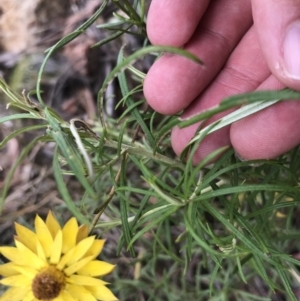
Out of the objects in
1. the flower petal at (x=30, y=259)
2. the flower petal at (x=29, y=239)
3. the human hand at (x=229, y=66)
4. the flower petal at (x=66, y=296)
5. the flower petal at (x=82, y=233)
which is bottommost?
the flower petal at (x=66, y=296)

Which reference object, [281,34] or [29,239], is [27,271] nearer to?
[29,239]

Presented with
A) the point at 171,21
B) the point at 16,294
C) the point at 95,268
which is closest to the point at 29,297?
the point at 16,294

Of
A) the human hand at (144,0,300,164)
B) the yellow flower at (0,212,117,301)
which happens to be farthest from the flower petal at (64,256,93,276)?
the human hand at (144,0,300,164)

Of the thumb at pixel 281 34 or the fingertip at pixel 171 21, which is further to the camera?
the fingertip at pixel 171 21

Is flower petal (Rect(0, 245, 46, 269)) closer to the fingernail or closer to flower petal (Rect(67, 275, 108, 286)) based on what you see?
flower petal (Rect(67, 275, 108, 286))

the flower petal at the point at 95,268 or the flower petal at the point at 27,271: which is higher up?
the flower petal at the point at 95,268

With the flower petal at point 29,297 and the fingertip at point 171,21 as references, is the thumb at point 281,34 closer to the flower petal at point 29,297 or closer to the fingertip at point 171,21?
the fingertip at point 171,21

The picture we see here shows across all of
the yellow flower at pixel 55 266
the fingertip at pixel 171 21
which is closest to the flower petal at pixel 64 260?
the yellow flower at pixel 55 266
